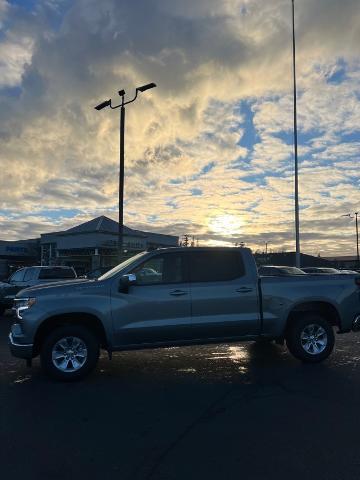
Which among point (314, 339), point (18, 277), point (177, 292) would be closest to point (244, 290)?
point (177, 292)

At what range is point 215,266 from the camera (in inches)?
316

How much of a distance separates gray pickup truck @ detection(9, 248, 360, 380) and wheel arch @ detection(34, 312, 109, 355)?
15mm

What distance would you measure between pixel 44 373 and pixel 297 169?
2766 cm

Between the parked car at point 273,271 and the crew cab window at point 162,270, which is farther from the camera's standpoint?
the parked car at point 273,271

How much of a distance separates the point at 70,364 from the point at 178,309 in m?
1.82

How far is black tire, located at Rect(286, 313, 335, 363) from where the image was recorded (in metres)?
8.06

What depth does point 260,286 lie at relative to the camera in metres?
8.00

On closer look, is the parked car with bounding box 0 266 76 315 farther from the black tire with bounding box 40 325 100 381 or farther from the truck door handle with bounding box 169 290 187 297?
the truck door handle with bounding box 169 290 187 297

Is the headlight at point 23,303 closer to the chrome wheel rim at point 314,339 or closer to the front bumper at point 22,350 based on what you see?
the front bumper at point 22,350

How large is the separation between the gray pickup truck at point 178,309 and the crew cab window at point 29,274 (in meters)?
8.92

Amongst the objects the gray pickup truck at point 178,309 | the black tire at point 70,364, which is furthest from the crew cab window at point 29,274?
the black tire at point 70,364

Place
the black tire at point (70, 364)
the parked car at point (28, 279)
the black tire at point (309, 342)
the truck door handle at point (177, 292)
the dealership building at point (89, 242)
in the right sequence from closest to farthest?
1. the black tire at point (70, 364)
2. the truck door handle at point (177, 292)
3. the black tire at point (309, 342)
4. the parked car at point (28, 279)
5. the dealership building at point (89, 242)

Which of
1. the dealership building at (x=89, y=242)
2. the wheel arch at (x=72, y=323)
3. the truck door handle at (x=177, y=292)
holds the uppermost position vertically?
the dealership building at (x=89, y=242)

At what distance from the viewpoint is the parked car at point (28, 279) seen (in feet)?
52.5
